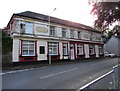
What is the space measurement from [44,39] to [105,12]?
12.6 meters

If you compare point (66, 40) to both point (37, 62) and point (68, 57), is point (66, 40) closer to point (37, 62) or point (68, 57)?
point (68, 57)

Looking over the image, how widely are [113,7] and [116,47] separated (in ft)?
124

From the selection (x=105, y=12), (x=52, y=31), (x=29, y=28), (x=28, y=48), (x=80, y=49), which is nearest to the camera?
(x=105, y=12)

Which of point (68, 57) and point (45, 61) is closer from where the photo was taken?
point (45, 61)

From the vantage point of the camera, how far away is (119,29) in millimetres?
9750

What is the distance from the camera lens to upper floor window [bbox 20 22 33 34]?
16.3 m

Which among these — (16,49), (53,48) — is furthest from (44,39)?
(16,49)

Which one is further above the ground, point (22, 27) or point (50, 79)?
point (22, 27)

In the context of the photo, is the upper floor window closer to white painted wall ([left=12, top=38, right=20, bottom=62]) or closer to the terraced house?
the terraced house

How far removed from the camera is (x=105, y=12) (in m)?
7.67

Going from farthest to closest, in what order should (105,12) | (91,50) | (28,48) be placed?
(91,50) → (28,48) → (105,12)

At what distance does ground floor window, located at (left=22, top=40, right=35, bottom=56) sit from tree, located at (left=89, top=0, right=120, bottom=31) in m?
11.8

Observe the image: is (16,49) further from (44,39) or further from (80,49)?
(80,49)

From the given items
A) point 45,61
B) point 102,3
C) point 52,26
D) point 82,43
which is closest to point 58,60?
point 45,61
